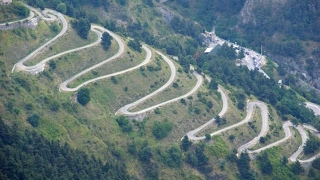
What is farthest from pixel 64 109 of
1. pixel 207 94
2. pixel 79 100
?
pixel 207 94

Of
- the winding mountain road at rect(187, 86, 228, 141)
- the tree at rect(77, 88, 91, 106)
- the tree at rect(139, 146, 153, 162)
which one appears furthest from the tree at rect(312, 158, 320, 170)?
the tree at rect(77, 88, 91, 106)

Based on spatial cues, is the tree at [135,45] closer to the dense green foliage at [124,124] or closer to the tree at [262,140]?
the dense green foliage at [124,124]

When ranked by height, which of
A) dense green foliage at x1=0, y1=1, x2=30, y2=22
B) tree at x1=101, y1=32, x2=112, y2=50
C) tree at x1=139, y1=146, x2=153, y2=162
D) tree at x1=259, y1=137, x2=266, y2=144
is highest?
dense green foliage at x1=0, y1=1, x2=30, y2=22

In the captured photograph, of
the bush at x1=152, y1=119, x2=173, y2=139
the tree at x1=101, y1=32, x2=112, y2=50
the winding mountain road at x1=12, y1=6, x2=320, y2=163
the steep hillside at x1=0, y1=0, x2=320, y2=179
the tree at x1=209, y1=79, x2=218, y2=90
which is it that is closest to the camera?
the steep hillside at x1=0, y1=0, x2=320, y2=179

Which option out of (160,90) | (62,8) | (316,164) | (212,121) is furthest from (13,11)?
(316,164)

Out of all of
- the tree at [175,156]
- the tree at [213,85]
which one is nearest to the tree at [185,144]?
the tree at [175,156]

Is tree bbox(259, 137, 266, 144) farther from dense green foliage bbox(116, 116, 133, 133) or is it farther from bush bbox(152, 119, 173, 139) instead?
dense green foliage bbox(116, 116, 133, 133)
